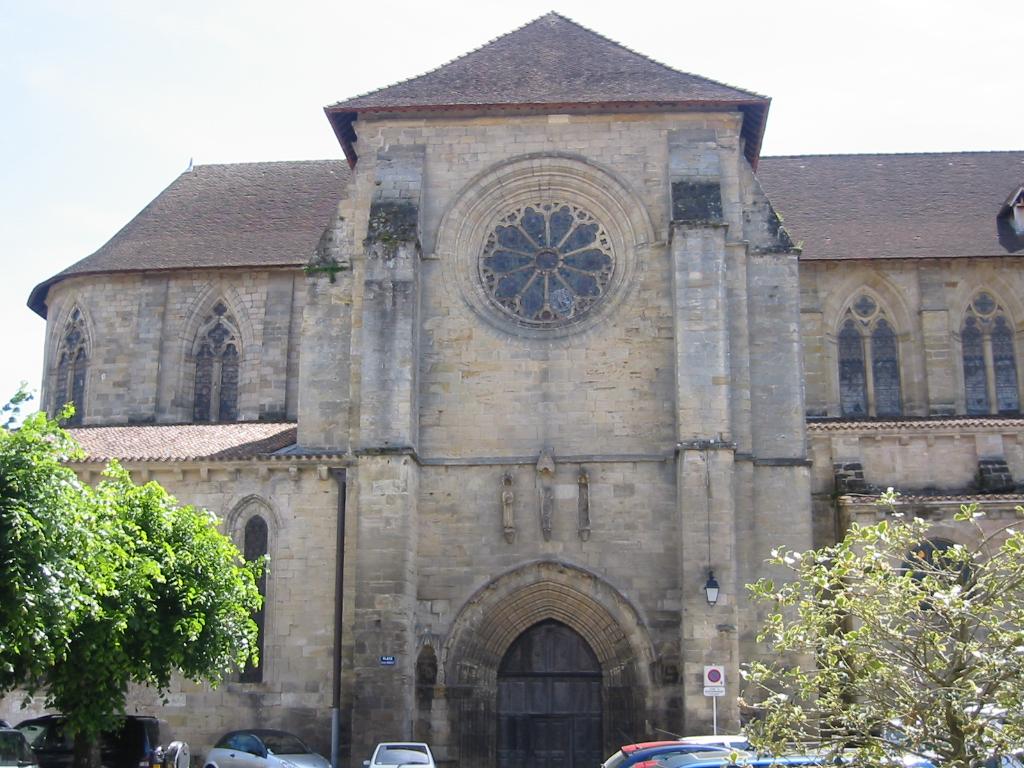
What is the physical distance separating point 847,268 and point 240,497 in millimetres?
14266

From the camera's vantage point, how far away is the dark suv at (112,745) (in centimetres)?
1941

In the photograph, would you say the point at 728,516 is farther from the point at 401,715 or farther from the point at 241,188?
A: the point at 241,188

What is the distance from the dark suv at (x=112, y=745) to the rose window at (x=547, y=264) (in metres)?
9.55

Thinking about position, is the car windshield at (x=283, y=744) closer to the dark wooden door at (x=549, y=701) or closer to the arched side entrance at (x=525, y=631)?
the arched side entrance at (x=525, y=631)

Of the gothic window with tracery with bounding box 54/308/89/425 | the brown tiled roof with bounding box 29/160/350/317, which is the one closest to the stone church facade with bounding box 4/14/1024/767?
the gothic window with tracery with bounding box 54/308/89/425

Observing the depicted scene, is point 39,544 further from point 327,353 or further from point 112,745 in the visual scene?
point 327,353

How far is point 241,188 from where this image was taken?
32.4 metres

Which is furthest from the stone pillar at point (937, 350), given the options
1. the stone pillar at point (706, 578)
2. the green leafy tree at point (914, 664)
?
the green leafy tree at point (914, 664)

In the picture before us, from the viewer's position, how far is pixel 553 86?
24.6 m

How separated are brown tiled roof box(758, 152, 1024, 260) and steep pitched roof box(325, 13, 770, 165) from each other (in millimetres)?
4324

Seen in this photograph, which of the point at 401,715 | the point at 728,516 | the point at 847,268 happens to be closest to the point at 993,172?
the point at 847,268

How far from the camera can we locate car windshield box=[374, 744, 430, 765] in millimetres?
19075

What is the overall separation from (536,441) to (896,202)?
1282cm

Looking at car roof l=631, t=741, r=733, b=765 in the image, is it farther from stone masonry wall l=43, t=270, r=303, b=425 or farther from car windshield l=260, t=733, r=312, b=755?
stone masonry wall l=43, t=270, r=303, b=425
